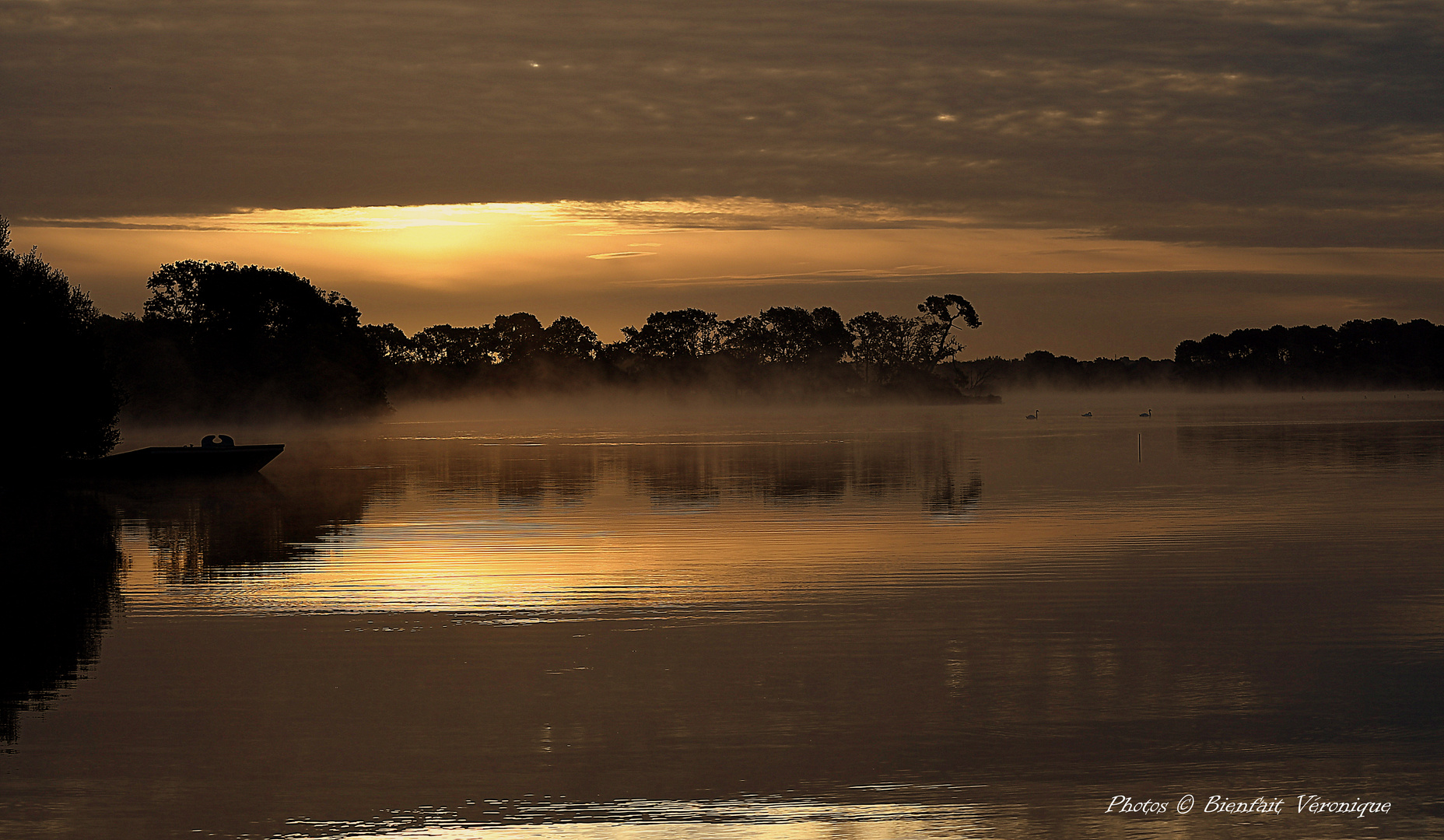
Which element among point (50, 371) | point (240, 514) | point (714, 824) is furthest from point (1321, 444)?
point (714, 824)

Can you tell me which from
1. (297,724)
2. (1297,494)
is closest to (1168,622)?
(297,724)

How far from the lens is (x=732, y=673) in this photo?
13.5 metres

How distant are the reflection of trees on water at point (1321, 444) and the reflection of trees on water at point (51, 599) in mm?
38673

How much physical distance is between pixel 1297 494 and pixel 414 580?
24.0 m

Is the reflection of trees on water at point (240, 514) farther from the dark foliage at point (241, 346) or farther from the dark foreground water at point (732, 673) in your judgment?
the dark foliage at point (241, 346)

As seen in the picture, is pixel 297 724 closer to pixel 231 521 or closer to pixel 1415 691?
pixel 1415 691

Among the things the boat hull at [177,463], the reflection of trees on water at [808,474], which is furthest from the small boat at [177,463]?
the reflection of trees on water at [808,474]

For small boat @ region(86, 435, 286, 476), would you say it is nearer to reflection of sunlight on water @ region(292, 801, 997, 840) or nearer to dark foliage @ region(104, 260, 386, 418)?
reflection of sunlight on water @ region(292, 801, 997, 840)

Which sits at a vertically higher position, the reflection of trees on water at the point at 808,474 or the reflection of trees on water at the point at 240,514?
the reflection of trees on water at the point at 808,474

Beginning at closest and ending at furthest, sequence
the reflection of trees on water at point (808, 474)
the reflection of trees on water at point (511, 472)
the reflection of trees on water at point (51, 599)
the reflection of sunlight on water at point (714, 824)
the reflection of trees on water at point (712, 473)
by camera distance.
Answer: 1. the reflection of sunlight on water at point (714, 824)
2. the reflection of trees on water at point (51, 599)
3. the reflection of trees on water at point (808, 474)
4. the reflection of trees on water at point (712, 473)
5. the reflection of trees on water at point (511, 472)

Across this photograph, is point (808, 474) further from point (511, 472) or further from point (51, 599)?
point (51, 599)

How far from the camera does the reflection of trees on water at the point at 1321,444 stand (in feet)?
162

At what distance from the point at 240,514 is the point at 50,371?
2432 centimetres

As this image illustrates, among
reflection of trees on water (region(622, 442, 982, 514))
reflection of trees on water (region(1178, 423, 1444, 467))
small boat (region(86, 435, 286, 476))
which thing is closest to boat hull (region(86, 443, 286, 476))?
small boat (region(86, 435, 286, 476))
